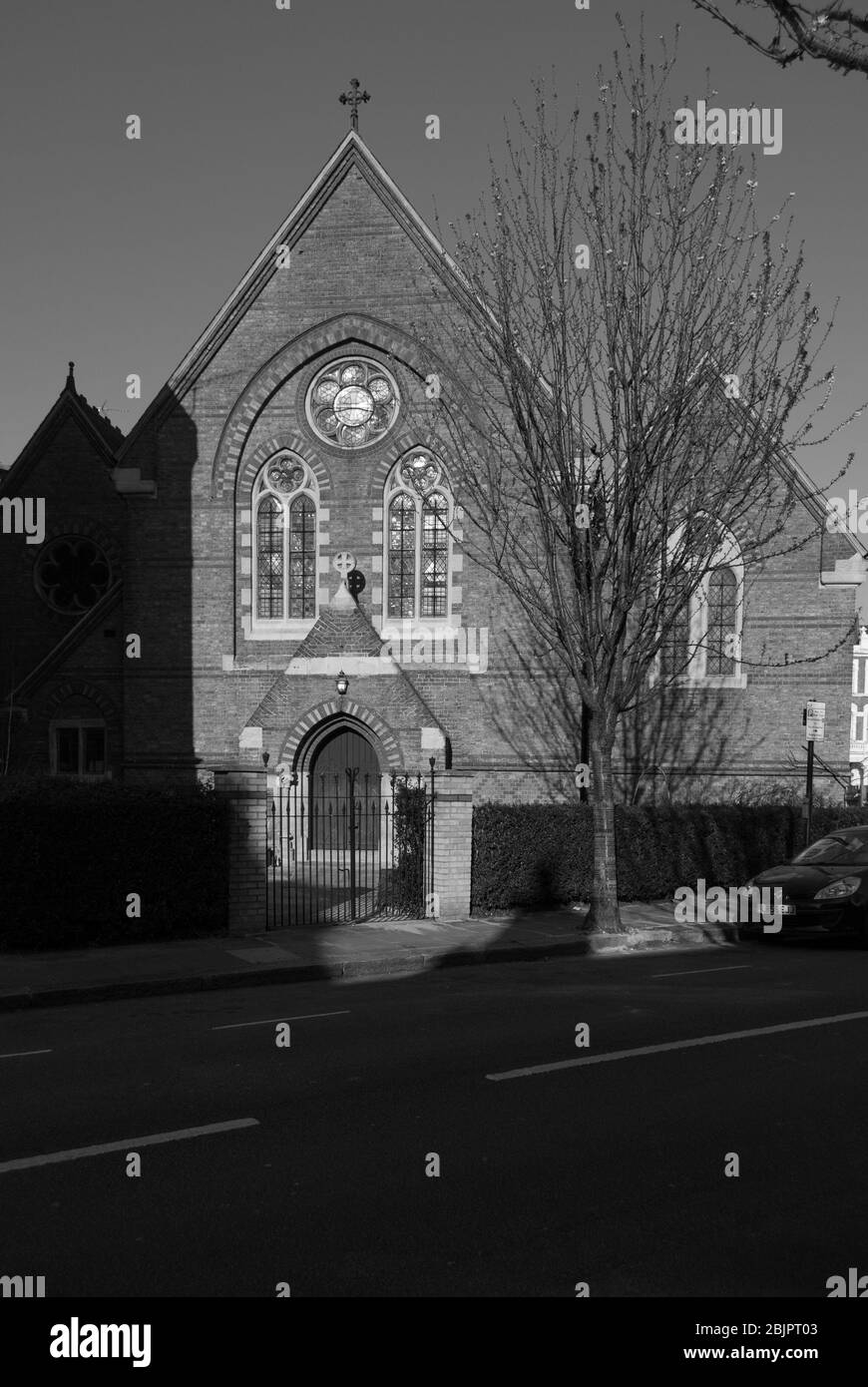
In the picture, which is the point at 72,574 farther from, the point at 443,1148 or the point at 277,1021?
the point at 443,1148

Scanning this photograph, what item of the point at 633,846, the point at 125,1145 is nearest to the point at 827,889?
the point at 633,846

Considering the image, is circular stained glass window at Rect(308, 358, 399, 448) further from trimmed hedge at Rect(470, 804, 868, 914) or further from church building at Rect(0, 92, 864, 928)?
trimmed hedge at Rect(470, 804, 868, 914)

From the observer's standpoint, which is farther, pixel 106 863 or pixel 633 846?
pixel 633 846

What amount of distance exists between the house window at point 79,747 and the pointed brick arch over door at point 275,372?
5.65 meters

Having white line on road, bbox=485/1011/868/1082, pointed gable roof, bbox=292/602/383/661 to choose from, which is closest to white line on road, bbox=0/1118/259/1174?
white line on road, bbox=485/1011/868/1082

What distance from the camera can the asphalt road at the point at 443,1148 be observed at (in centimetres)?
495

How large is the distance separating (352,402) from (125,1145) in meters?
19.3

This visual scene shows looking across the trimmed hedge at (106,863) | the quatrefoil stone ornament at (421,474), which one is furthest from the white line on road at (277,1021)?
the quatrefoil stone ornament at (421,474)

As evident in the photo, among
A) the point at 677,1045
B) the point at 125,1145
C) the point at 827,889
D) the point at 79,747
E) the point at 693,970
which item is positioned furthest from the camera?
the point at 79,747

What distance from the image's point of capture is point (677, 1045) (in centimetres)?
872

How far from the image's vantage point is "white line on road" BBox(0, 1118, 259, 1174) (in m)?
6.29

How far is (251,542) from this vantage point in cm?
2394

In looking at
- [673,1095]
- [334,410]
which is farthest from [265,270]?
[673,1095]
